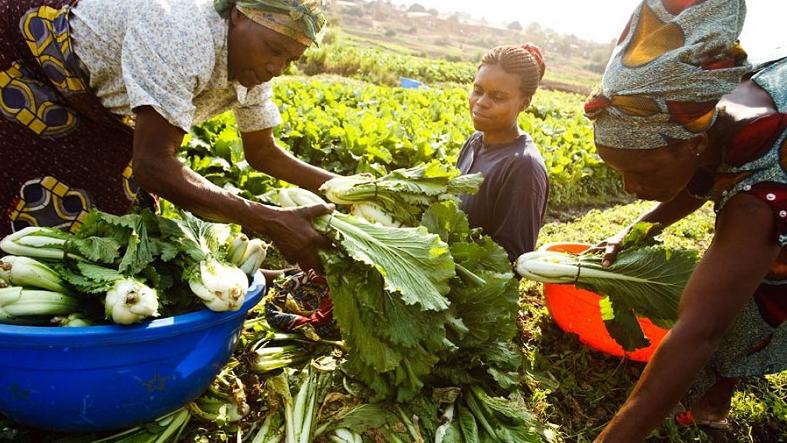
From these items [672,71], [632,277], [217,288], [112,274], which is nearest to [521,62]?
[632,277]

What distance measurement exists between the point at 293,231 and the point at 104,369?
844 millimetres

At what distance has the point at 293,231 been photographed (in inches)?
88.0

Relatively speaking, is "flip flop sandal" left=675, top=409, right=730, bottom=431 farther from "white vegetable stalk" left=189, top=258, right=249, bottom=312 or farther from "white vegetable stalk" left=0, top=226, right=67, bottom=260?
"white vegetable stalk" left=0, top=226, right=67, bottom=260

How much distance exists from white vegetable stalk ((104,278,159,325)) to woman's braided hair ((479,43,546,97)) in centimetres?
252

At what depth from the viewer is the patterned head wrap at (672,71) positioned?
5.88 feet

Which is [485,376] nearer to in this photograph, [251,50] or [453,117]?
[251,50]

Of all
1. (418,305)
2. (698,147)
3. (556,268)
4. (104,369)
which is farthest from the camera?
(556,268)

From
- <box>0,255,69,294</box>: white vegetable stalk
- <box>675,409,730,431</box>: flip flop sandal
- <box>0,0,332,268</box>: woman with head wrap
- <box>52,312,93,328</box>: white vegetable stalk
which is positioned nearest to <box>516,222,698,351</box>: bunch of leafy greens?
<box>675,409,730,431</box>: flip flop sandal

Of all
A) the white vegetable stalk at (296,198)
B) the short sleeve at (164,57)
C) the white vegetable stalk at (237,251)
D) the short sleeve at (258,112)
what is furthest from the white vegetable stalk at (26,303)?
the short sleeve at (258,112)

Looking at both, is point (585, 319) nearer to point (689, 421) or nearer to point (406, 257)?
point (689, 421)

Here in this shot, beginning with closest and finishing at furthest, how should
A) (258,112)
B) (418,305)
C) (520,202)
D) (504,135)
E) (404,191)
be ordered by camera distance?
(418,305), (404,191), (258,112), (520,202), (504,135)

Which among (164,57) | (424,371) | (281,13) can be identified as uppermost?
(281,13)

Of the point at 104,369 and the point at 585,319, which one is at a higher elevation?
the point at 104,369

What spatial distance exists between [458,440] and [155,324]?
129 centimetres
